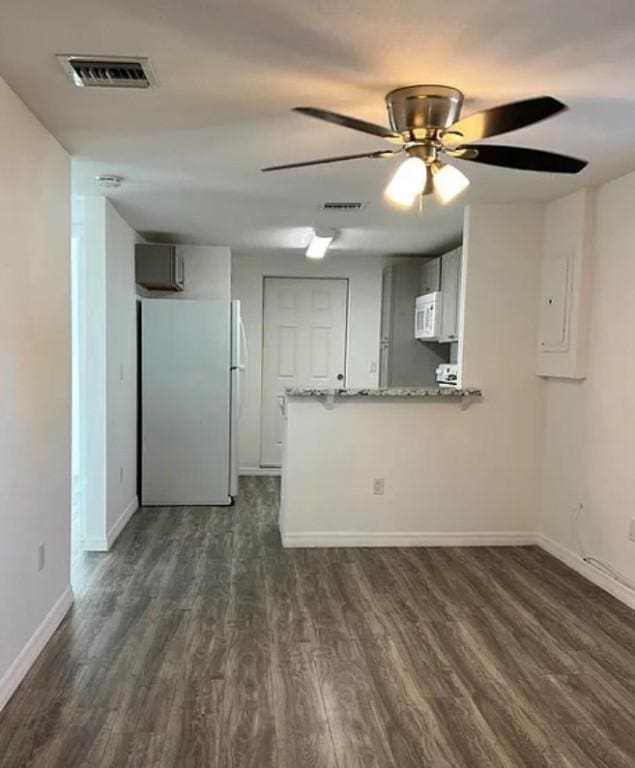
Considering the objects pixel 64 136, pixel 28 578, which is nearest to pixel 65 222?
pixel 64 136

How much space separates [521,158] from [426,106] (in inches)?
14.7

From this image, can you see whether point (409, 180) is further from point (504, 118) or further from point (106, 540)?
point (106, 540)

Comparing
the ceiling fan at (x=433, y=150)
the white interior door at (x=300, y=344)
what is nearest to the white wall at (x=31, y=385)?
the ceiling fan at (x=433, y=150)

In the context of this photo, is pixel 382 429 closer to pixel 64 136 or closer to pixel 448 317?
pixel 448 317

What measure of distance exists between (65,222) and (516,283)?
109 inches

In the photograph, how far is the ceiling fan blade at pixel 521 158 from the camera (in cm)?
204

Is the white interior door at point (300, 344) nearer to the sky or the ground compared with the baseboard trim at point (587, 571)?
nearer to the sky

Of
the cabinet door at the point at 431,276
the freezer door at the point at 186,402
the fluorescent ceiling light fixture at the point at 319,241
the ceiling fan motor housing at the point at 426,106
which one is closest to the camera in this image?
the ceiling fan motor housing at the point at 426,106

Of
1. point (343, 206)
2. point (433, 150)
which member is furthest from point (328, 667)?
point (343, 206)

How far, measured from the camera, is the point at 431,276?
18.2 feet

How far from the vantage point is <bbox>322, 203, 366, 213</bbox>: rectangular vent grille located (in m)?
3.92

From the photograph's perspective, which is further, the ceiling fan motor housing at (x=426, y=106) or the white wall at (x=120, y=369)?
the white wall at (x=120, y=369)

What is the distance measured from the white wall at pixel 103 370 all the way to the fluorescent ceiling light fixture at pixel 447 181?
2411 mm

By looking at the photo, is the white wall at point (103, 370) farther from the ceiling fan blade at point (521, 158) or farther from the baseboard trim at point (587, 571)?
the baseboard trim at point (587, 571)
